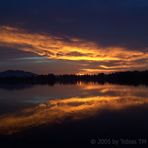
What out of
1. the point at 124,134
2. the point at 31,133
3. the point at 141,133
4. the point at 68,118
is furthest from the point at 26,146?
the point at 68,118

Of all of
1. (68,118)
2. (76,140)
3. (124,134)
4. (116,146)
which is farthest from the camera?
(68,118)

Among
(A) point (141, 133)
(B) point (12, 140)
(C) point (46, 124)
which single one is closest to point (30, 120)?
(C) point (46, 124)

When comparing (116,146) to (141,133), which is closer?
(116,146)

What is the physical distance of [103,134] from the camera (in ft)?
46.3

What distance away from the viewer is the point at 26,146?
12.1 m

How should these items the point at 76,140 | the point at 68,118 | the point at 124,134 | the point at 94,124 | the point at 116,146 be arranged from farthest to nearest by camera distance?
the point at 68,118
the point at 94,124
the point at 124,134
the point at 76,140
the point at 116,146

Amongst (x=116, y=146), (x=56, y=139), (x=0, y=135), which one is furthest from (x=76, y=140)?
→ (x=0, y=135)

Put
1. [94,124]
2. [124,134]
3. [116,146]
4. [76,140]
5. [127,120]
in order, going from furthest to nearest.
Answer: [127,120] → [94,124] → [124,134] → [76,140] → [116,146]

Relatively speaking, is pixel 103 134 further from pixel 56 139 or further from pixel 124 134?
pixel 56 139

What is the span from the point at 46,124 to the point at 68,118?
103 inches

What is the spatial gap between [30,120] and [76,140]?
6.25 metres

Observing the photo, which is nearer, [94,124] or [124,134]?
[124,134]

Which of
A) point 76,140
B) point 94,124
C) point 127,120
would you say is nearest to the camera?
point 76,140

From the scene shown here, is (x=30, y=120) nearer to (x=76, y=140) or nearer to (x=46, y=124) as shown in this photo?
(x=46, y=124)
